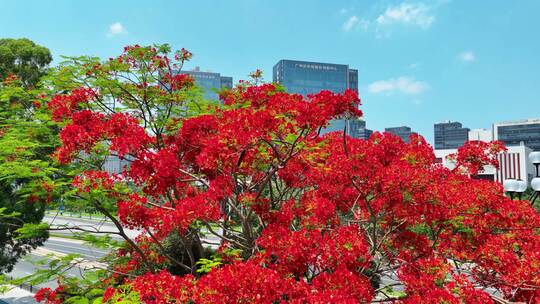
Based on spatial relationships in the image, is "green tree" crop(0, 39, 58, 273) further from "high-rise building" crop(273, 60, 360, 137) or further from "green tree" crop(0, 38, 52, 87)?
"high-rise building" crop(273, 60, 360, 137)

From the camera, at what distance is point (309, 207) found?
225 inches

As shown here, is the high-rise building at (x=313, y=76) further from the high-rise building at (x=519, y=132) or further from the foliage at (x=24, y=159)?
the foliage at (x=24, y=159)

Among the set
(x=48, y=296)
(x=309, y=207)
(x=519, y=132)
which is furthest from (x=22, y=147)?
(x=519, y=132)

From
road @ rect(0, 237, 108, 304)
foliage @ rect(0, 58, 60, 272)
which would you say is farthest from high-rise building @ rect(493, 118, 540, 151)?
foliage @ rect(0, 58, 60, 272)

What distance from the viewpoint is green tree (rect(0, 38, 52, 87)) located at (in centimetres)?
1445

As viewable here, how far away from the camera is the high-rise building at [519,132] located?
10725cm

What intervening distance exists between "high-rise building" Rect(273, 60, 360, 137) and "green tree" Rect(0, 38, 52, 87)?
134715 mm

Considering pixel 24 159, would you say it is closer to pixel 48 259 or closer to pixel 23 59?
pixel 48 259

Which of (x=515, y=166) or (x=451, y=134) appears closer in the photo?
(x=515, y=166)

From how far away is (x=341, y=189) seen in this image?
6.57 m

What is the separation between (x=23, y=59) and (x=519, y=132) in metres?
121

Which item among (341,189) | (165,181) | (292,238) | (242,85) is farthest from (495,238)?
(242,85)

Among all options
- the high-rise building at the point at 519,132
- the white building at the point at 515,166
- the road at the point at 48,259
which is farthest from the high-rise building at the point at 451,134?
the road at the point at 48,259

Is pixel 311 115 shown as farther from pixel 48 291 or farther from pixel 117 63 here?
pixel 48 291
